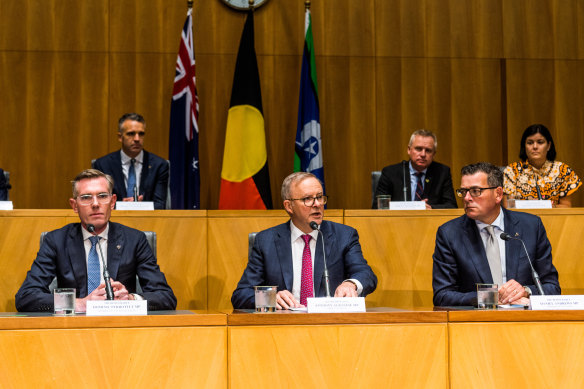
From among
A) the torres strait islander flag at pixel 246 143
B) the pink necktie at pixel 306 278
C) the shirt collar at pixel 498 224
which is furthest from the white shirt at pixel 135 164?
the shirt collar at pixel 498 224

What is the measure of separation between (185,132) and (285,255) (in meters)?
2.92

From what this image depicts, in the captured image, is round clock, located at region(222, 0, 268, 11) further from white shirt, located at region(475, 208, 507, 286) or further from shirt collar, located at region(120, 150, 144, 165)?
white shirt, located at region(475, 208, 507, 286)

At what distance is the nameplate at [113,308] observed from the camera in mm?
2609

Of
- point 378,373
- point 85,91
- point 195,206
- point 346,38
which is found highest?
point 346,38

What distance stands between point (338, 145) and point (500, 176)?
11.0 feet

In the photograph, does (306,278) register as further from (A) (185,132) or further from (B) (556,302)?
(A) (185,132)

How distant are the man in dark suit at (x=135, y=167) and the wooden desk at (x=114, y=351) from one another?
9.36 feet

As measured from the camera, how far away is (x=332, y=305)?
270cm

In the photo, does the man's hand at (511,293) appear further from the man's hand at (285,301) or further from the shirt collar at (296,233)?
the shirt collar at (296,233)

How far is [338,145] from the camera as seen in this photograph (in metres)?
7.12

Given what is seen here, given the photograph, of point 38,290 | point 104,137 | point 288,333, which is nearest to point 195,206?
point 104,137

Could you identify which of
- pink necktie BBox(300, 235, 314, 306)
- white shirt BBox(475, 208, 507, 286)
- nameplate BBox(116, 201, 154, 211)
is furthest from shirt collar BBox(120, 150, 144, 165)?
white shirt BBox(475, 208, 507, 286)

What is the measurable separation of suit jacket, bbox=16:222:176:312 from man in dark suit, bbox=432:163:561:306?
1.37 meters

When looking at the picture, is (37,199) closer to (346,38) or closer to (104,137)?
(104,137)
